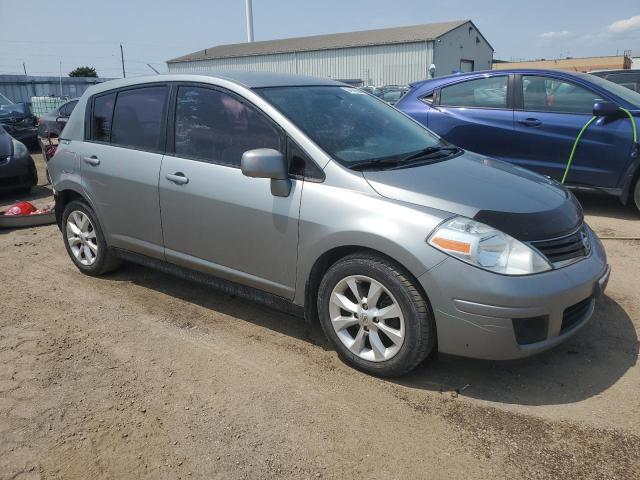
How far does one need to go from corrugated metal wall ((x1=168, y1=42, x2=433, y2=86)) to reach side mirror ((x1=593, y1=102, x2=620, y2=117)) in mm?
35902

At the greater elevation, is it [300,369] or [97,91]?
[97,91]

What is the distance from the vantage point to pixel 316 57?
4588 centimetres

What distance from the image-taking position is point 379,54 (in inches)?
1700

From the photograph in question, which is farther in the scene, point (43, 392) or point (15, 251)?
point (15, 251)

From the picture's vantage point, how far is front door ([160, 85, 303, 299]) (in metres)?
3.38

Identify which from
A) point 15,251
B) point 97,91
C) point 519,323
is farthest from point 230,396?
point 15,251

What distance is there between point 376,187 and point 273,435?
1401mm

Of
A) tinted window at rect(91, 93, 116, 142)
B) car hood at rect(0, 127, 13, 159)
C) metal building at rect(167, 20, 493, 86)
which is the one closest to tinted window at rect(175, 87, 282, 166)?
tinted window at rect(91, 93, 116, 142)

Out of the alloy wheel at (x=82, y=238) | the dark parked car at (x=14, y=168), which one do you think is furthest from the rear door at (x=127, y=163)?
the dark parked car at (x=14, y=168)

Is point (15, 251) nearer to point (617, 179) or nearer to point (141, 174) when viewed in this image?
point (141, 174)

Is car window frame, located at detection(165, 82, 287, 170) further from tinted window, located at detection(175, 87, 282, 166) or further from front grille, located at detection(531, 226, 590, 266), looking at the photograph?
front grille, located at detection(531, 226, 590, 266)

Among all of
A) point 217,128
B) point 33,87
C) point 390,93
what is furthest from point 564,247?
point 33,87

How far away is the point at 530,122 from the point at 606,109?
0.81 meters

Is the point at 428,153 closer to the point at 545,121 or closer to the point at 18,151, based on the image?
the point at 545,121
